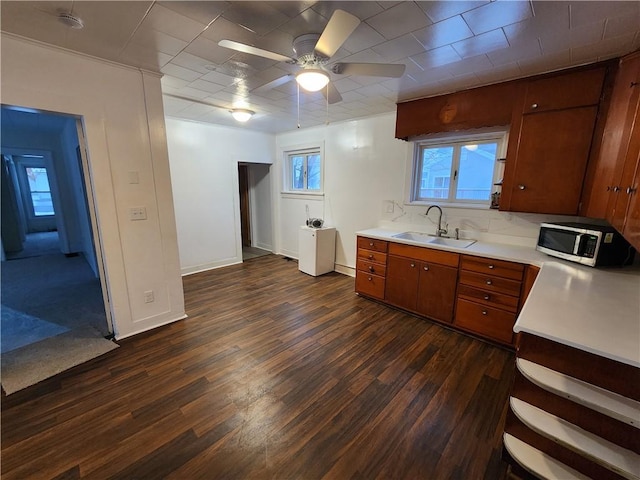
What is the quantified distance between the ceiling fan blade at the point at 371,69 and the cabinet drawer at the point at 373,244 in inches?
74.9

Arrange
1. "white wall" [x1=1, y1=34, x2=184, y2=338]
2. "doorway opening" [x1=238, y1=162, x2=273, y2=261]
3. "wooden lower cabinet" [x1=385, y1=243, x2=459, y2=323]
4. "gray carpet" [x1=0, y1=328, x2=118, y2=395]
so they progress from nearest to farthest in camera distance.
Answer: "white wall" [x1=1, y1=34, x2=184, y2=338], "gray carpet" [x1=0, y1=328, x2=118, y2=395], "wooden lower cabinet" [x1=385, y1=243, x2=459, y2=323], "doorway opening" [x1=238, y1=162, x2=273, y2=261]

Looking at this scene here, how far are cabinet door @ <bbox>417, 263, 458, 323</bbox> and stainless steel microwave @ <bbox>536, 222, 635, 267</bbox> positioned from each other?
87 centimetres

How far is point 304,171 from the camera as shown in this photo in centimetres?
513

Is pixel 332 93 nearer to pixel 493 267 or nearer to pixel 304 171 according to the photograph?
pixel 493 267

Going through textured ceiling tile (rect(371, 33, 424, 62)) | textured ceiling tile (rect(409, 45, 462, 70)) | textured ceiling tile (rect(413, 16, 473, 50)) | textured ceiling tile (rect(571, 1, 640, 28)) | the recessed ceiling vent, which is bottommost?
textured ceiling tile (rect(571, 1, 640, 28))

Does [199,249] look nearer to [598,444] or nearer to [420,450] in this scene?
[420,450]

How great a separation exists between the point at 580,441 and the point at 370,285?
2418 millimetres

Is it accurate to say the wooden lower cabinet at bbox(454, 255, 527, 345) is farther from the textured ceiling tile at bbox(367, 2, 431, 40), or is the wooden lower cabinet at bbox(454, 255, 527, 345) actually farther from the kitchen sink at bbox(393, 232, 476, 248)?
the textured ceiling tile at bbox(367, 2, 431, 40)

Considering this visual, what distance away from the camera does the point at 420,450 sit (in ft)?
5.09

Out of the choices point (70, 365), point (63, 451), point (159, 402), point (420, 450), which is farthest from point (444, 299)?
point (70, 365)

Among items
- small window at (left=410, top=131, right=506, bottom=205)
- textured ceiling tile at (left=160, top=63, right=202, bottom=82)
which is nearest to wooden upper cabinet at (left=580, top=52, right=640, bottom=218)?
small window at (left=410, top=131, right=506, bottom=205)

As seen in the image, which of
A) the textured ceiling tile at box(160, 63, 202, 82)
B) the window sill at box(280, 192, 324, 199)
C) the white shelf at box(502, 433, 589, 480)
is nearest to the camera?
the white shelf at box(502, 433, 589, 480)

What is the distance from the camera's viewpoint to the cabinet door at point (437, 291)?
109 inches

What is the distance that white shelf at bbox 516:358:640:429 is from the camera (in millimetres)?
1057
